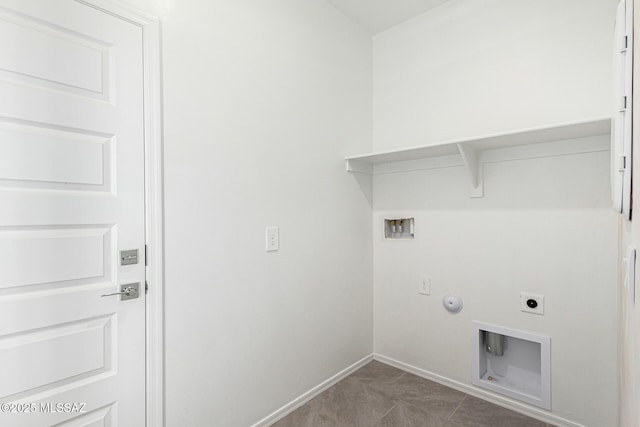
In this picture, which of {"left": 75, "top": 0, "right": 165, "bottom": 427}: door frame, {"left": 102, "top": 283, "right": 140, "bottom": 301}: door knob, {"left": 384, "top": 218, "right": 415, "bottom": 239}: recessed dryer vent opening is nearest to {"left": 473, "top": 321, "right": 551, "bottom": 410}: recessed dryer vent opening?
{"left": 384, "top": 218, "right": 415, "bottom": 239}: recessed dryer vent opening

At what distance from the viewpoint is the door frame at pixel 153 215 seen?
4.53 ft

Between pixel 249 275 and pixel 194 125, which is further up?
pixel 194 125

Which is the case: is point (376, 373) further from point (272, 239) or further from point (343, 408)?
point (272, 239)

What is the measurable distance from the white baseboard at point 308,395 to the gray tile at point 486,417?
76 centimetres

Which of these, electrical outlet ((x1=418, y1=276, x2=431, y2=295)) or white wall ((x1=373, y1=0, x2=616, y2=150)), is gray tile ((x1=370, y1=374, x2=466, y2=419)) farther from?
white wall ((x1=373, y1=0, x2=616, y2=150))

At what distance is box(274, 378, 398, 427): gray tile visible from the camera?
1.89m

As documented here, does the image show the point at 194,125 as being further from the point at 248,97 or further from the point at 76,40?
the point at 76,40

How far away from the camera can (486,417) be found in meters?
1.91

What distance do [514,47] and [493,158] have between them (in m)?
0.67

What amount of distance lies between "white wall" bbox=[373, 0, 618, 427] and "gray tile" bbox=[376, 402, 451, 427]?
1.32 feet

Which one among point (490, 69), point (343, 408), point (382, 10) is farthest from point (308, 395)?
point (382, 10)

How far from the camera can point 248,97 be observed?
1.78 metres

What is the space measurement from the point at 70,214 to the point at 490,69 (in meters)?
2.37

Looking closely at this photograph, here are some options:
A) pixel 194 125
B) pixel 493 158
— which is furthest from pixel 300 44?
pixel 493 158
